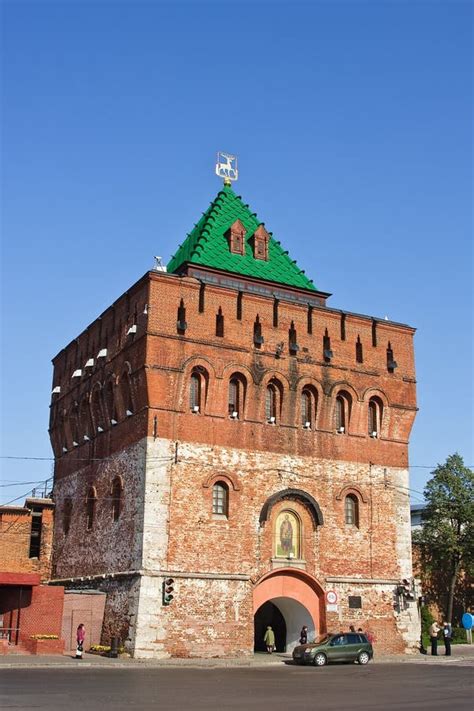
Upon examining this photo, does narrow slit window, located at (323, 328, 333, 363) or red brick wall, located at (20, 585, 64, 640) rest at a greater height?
narrow slit window, located at (323, 328, 333, 363)

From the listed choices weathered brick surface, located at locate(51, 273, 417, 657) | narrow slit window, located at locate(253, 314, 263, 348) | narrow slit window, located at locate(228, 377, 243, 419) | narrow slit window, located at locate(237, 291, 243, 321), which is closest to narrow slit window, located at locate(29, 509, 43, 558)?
weathered brick surface, located at locate(51, 273, 417, 657)

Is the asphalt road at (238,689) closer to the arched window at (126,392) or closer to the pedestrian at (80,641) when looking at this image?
the pedestrian at (80,641)

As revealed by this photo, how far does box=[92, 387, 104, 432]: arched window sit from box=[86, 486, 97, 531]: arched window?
274 centimetres

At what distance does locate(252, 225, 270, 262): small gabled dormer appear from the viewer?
40.4 m

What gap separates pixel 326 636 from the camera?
31.1 m

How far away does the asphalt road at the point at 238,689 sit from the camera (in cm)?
1756

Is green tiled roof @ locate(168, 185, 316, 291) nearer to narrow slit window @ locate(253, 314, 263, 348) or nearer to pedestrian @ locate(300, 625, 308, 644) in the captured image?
narrow slit window @ locate(253, 314, 263, 348)

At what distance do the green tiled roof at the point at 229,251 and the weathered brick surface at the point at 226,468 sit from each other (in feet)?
11.5

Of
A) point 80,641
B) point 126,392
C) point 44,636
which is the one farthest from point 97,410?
point 80,641

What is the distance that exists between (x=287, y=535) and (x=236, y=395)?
5.99 m

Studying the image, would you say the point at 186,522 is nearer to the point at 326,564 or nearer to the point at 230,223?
the point at 326,564

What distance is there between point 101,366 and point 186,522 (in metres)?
9.58

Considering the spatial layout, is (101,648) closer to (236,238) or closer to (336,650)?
(336,650)

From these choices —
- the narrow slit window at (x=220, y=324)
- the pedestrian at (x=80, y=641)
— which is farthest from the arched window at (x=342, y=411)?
the pedestrian at (x=80, y=641)
